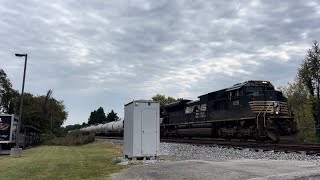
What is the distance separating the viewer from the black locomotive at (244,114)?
2283 centimetres

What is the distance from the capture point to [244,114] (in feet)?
80.3

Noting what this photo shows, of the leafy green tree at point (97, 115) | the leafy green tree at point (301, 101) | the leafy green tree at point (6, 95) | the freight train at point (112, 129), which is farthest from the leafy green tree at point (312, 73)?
the leafy green tree at point (97, 115)

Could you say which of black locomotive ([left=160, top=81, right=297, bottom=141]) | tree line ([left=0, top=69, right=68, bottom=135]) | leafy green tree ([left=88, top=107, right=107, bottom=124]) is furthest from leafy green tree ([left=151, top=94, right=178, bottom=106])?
black locomotive ([left=160, top=81, right=297, bottom=141])

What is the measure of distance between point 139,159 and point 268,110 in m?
10.3

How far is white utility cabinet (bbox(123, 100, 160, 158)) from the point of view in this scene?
1664 cm

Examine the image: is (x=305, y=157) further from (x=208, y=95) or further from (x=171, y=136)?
(x=171, y=136)

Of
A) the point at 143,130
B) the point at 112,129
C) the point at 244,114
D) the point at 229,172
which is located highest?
the point at 112,129

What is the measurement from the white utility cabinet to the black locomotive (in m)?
8.43

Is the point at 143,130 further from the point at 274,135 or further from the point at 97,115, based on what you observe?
the point at 97,115

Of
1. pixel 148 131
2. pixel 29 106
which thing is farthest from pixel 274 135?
pixel 29 106

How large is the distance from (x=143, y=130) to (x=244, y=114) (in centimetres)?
981

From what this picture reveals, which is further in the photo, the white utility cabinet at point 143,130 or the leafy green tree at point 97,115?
the leafy green tree at point 97,115

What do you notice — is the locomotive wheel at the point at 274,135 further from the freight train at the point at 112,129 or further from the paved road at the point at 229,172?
the freight train at the point at 112,129

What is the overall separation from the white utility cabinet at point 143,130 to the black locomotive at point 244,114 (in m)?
8.43
